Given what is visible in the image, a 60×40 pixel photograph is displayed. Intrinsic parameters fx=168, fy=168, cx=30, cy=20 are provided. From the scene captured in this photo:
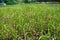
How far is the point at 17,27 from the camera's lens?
231 cm

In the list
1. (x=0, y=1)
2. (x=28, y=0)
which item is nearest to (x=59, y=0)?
(x=28, y=0)

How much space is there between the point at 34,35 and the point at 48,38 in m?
0.23

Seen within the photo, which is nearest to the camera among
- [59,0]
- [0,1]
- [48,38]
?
[48,38]

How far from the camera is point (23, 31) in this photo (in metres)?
2.16

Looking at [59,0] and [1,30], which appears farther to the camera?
[59,0]

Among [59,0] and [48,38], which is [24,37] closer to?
[48,38]

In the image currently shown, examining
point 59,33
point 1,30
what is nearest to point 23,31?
point 1,30

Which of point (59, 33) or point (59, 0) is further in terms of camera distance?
point (59, 0)

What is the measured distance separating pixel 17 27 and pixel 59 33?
62 cm

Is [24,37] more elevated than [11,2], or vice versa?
[24,37]

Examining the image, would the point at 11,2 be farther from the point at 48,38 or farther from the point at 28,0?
the point at 48,38

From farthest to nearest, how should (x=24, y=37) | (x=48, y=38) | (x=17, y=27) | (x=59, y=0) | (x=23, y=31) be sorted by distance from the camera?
(x=59, y=0) → (x=17, y=27) → (x=23, y=31) → (x=24, y=37) → (x=48, y=38)

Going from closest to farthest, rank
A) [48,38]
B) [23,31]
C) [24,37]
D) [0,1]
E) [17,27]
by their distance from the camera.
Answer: [48,38]
[24,37]
[23,31]
[17,27]
[0,1]

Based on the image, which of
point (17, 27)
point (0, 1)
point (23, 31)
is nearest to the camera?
point (23, 31)
